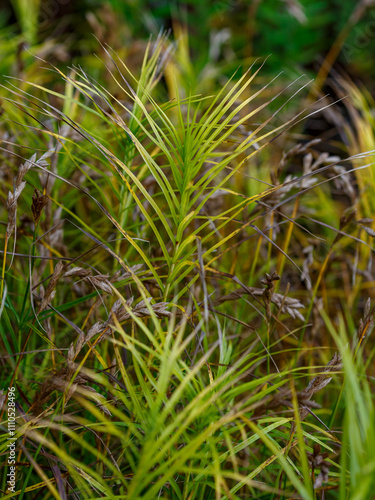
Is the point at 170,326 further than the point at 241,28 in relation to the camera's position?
No

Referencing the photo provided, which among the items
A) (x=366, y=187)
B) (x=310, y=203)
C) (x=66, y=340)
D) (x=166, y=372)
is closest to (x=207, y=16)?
(x=310, y=203)

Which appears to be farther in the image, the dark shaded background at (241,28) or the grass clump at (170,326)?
the dark shaded background at (241,28)

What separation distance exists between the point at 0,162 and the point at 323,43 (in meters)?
1.92

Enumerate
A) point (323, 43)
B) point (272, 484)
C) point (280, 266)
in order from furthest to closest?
point (323, 43) → point (280, 266) → point (272, 484)

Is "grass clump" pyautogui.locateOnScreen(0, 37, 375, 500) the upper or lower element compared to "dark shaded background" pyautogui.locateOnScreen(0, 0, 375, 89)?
lower

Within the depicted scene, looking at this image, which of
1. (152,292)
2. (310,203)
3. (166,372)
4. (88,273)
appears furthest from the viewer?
(310,203)

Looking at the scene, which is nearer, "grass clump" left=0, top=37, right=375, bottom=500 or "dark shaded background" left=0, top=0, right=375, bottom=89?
"grass clump" left=0, top=37, right=375, bottom=500

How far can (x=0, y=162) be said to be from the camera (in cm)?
114

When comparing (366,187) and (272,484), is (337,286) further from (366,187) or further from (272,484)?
(272,484)

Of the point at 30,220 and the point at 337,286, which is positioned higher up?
the point at 30,220

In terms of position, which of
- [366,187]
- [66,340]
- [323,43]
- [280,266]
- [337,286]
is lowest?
[337,286]

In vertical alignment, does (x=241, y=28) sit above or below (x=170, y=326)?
above

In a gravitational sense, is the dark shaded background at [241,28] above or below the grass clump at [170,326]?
above

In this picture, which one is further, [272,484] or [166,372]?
[272,484]
